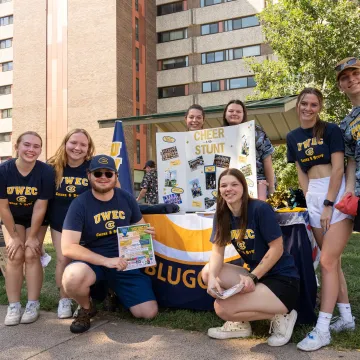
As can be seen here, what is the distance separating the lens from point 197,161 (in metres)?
4.64

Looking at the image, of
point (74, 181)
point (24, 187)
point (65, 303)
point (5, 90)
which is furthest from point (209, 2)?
point (65, 303)

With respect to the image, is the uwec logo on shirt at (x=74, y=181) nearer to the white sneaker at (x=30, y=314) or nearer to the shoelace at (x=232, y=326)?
the white sneaker at (x=30, y=314)

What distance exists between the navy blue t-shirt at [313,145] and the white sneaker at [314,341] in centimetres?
128

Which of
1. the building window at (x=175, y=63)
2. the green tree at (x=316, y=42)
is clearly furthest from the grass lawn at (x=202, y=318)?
the building window at (x=175, y=63)

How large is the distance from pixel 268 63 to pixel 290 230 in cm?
1400

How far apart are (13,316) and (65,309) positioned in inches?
18.2

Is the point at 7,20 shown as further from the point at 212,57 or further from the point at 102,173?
the point at 102,173

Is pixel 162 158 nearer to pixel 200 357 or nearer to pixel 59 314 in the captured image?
pixel 59 314

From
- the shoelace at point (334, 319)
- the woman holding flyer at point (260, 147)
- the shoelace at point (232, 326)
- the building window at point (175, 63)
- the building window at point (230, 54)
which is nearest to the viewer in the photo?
the shoelace at point (232, 326)

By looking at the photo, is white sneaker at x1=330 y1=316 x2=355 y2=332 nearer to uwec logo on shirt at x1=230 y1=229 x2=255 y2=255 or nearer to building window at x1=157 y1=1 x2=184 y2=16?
uwec logo on shirt at x1=230 y1=229 x2=255 y2=255

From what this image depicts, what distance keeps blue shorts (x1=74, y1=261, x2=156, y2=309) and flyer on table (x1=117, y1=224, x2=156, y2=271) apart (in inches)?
8.1

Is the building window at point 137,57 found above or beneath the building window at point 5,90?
above

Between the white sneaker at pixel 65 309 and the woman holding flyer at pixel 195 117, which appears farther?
the woman holding flyer at pixel 195 117

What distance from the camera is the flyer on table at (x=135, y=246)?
142 inches
